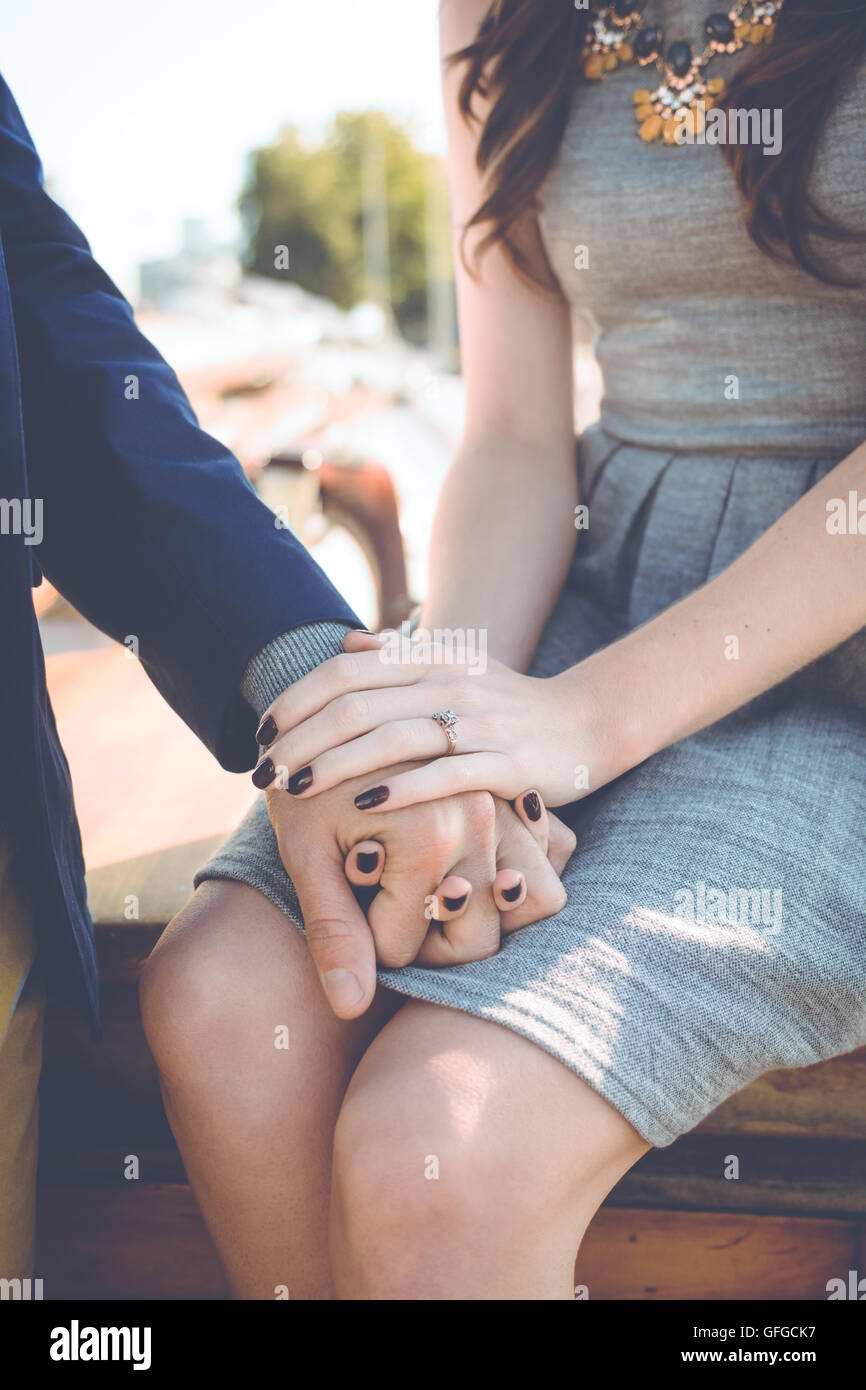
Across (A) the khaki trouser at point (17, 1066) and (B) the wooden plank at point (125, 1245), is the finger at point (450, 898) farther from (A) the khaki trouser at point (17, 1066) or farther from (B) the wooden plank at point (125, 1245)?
(B) the wooden plank at point (125, 1245)

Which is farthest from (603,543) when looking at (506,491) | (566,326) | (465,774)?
(465,774)

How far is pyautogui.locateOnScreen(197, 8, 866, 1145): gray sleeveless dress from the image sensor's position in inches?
36.2

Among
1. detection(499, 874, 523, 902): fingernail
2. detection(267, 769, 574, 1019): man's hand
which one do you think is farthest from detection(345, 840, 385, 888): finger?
detection(499, 874, 523, 902): fingernail

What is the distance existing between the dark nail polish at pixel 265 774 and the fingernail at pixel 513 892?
0.76 feet

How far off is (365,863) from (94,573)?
455mm

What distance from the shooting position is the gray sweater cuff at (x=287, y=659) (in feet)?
3.67

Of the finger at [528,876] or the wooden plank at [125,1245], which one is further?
the wooden plank at [125,1245]

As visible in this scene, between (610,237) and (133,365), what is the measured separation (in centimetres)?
58

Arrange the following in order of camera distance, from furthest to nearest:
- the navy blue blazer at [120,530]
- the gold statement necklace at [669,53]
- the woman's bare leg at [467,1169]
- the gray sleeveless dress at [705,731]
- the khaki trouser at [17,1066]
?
the gold statement necklace at [669,53] → the navy blue blazer at [120,530] → the khaki trouser at [17,1066] → the gray sleeveless dress at [705,731] → the woman's bare leg at [467,1169]

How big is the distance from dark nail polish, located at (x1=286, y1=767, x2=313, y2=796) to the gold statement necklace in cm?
86

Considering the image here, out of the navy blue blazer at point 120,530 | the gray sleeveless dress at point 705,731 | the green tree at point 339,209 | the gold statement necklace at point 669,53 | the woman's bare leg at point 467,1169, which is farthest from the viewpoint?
the green tree at point 339,209

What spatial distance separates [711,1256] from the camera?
1.32m

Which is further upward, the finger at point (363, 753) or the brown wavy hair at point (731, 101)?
the brown wavy hair at point (731, 101)

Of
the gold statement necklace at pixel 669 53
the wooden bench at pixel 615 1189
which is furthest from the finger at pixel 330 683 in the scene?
the gold statement necklace at pixel 669 53
